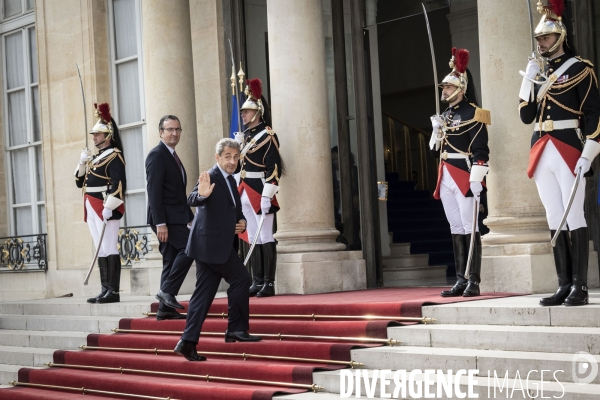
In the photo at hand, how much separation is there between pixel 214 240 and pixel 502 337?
8.05 ft

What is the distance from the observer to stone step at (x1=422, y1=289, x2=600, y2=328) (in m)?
6.98

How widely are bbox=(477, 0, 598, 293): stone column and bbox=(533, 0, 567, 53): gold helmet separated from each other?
1569 mm

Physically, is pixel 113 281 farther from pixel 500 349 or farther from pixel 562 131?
pixel 562 131

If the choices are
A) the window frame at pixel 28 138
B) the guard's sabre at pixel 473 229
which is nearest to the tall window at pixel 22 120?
the window frame at pixel 28 138

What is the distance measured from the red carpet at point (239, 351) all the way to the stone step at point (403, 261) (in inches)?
96.4

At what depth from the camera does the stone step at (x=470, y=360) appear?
639 cm

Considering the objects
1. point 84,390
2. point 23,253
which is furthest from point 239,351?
point 23,253

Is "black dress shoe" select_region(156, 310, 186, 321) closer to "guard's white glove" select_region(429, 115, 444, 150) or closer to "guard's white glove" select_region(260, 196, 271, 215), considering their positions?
"guard's white glove" select_region(260, 196, 271, 215)

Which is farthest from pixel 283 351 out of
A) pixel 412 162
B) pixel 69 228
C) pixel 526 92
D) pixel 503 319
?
pixel 412 162

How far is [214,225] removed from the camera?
8125 mm

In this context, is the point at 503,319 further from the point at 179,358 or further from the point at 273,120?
the point at 273,120

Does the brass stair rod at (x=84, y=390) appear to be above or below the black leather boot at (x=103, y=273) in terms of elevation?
below

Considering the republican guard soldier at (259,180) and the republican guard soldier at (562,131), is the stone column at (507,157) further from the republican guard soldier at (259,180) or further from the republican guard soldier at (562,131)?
the republican guard soldier at (259,180)

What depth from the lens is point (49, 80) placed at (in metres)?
15.3
